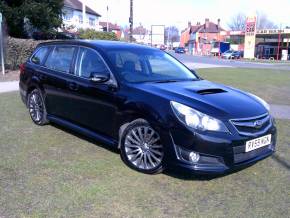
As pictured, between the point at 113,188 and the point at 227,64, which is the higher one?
the point at 113,188

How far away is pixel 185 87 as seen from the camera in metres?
5.27

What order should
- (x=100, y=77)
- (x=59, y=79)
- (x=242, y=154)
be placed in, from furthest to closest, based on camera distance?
1. (x=59, y=79)
2. (x=100, y=77)
3. (x=242, y=154)

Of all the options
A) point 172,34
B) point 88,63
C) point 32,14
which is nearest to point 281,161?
point 88,63

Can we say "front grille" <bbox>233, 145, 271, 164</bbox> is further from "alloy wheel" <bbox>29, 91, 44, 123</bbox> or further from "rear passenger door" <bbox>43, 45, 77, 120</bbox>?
"alloy wheel" <bbox>29, 91, 44, 123</bbox>

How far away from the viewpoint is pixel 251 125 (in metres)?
4.70

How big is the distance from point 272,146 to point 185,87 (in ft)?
4.47

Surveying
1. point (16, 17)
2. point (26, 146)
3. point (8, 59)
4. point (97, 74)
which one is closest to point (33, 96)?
point (26, 146)

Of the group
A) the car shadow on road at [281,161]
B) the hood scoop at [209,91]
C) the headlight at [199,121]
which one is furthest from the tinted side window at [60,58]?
the car shadow on road at [281,161]

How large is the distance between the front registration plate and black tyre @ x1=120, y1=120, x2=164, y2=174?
39.7 inches

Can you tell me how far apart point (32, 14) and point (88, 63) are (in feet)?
63.0

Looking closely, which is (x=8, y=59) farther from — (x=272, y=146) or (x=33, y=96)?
(x=272, y=146)

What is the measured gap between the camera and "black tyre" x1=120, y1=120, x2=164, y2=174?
4.80 m

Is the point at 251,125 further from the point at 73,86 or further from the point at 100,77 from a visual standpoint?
the point at 73,86

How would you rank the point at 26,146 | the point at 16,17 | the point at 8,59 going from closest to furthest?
the point at 26,146 < the point at 8,59 < the point at 16,17
